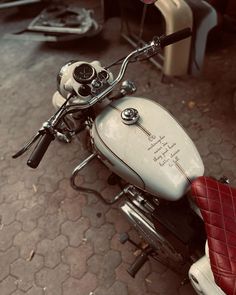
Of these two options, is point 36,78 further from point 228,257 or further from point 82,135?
point 228,257

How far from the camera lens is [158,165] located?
1458 millimetres

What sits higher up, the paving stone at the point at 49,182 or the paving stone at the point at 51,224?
the paving stone at the point at 49,182

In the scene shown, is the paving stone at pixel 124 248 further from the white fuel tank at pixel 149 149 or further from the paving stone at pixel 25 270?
the white fuel tank at pixel 149 149

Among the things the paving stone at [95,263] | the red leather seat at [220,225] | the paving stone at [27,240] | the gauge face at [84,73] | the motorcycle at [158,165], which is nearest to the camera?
the red leather seat at [220,225]

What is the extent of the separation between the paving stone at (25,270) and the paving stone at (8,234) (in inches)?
5.6

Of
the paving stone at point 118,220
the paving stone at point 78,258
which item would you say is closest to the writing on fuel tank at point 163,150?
the paving stone at point 118,220

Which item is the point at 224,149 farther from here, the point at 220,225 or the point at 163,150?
the point at 220,225

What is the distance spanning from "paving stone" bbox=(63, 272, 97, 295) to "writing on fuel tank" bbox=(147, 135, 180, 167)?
3.22 ft

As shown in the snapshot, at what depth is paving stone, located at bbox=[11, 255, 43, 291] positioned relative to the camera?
6.73 ft

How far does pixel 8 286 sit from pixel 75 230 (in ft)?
1.69

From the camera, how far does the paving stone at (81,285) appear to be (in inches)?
78.6

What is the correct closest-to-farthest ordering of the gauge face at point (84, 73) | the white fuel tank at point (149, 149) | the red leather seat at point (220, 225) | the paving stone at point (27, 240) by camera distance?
1. the red leather seat at point (220, 225)
2. the white fuel tank at point (149, 149)
3. the gauge face at point (84, 73)
4. the paving stone at point (27, 240)

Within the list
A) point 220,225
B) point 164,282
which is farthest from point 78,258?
point 220,225

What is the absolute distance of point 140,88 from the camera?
9.90ft
